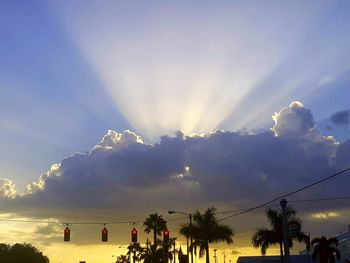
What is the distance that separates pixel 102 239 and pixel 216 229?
2948 centimetres

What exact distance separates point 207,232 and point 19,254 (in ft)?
248

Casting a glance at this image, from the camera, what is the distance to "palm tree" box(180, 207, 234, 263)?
7619 centimetres

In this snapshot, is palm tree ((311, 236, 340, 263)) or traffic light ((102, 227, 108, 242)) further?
palm tree ((311, 236, 340, 263))

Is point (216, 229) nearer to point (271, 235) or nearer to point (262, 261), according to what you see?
point (271, 235)

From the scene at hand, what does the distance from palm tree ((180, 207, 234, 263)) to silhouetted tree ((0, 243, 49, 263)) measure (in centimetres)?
6868

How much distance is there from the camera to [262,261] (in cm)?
15162

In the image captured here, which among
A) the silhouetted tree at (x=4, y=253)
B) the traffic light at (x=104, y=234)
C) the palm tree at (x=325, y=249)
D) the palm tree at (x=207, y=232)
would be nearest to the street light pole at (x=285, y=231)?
the traffic light at (x=104, y=234)

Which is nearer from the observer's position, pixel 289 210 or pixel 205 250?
pixel 289 210

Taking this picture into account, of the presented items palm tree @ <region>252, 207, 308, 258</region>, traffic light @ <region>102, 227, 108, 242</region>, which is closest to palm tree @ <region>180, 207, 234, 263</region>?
palm tree @ <region>252, 207, 308, 258</region>

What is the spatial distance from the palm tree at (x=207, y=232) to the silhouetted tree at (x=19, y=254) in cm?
6868

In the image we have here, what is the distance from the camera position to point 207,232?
76.4 m

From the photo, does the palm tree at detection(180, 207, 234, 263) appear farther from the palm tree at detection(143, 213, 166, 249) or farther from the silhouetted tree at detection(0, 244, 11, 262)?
the silhouetted tree at detection(0, 244, 11, 262)

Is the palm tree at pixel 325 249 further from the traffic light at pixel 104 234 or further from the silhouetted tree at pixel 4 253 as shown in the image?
the silhouetted tree at pixel 4 253

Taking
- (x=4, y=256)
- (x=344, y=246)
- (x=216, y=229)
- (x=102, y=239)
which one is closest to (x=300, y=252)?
(x=344, y=246)
